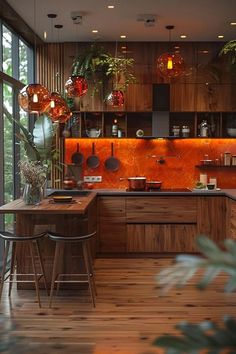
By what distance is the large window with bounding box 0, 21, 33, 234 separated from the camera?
17.8ft

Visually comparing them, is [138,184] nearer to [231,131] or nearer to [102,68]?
[231,131]

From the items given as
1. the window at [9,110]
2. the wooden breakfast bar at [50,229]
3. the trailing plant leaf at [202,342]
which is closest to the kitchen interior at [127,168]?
the wooden breakfast bar at [50,229]

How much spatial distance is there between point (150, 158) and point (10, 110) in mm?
2368

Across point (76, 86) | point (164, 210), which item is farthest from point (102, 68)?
point (164, 210)

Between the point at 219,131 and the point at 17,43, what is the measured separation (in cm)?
324

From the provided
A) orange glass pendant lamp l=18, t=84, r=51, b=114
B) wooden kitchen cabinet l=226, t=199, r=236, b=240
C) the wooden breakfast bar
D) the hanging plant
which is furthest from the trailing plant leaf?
the hanging plant

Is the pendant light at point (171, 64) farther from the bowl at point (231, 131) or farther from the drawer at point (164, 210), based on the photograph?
the bowl at point (231, 131)

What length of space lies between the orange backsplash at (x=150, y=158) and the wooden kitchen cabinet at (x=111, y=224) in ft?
3.01

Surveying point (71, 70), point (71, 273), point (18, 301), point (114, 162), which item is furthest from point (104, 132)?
point (18, 301)

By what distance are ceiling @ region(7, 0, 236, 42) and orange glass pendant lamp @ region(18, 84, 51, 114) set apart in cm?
142

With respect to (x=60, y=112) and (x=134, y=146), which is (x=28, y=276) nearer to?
(x=60, y=112)

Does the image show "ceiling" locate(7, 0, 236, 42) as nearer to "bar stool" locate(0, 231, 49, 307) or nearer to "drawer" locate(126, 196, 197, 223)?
"drawer" locate(126, 196, 197, 223)

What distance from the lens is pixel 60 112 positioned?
515 centimetres

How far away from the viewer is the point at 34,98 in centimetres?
422
